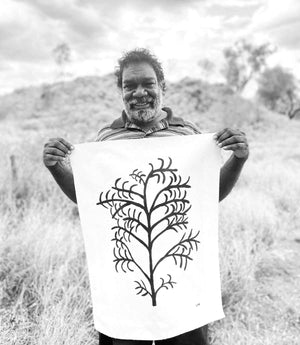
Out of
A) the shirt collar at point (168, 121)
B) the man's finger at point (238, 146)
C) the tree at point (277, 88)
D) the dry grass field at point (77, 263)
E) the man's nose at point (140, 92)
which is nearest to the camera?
the man's finger at point (238, 146)

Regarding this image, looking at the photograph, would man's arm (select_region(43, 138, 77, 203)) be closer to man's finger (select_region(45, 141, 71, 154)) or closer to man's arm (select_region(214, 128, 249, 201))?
man's finger (select_region(45, 141, 71, 154))

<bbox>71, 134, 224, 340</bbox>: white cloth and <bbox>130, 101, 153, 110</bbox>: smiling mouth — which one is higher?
<bbox>130, 101, 153, 110</bbox>: smiling mouth

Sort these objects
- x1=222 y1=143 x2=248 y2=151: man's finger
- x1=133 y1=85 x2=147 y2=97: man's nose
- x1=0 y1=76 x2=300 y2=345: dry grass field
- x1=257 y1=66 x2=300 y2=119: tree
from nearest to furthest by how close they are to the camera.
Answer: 1. x1=222 y1=143 x2=248 y2=151: man's finger
2. x1=133 y1=85 x2=147 y2=97: man's nose
3. x1=0 y1=76 x2=300 y2=345: dry grass field
4. x1=257 y1=66 x2=300 y2=119: tree

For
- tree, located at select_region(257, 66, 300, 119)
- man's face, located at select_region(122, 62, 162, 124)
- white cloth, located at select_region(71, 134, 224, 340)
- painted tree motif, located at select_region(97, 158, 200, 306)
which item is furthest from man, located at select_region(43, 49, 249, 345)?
tree, located at select_region(257, 66, 300, 119)

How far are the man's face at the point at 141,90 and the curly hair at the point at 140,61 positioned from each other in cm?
3

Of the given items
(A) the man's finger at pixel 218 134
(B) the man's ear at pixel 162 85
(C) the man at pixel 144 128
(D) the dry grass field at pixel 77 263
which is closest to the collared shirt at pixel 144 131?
(C) the man at pixel 144 128

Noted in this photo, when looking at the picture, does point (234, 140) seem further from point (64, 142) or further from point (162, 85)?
point (64, 142)

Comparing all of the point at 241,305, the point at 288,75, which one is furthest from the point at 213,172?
the point at 288,75

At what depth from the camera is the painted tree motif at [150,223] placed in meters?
1.67

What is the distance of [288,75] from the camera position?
39.3 meters

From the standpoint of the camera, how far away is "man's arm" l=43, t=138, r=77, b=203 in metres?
1.70

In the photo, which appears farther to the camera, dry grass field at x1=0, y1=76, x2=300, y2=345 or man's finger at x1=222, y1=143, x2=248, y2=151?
dry grass field at x1=0, y1=76, x2=300, y2=345

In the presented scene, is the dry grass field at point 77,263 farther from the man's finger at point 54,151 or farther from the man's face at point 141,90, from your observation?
the man's face at point 141,90

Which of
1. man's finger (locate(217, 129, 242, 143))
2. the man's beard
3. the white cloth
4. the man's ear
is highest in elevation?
the man's ear
